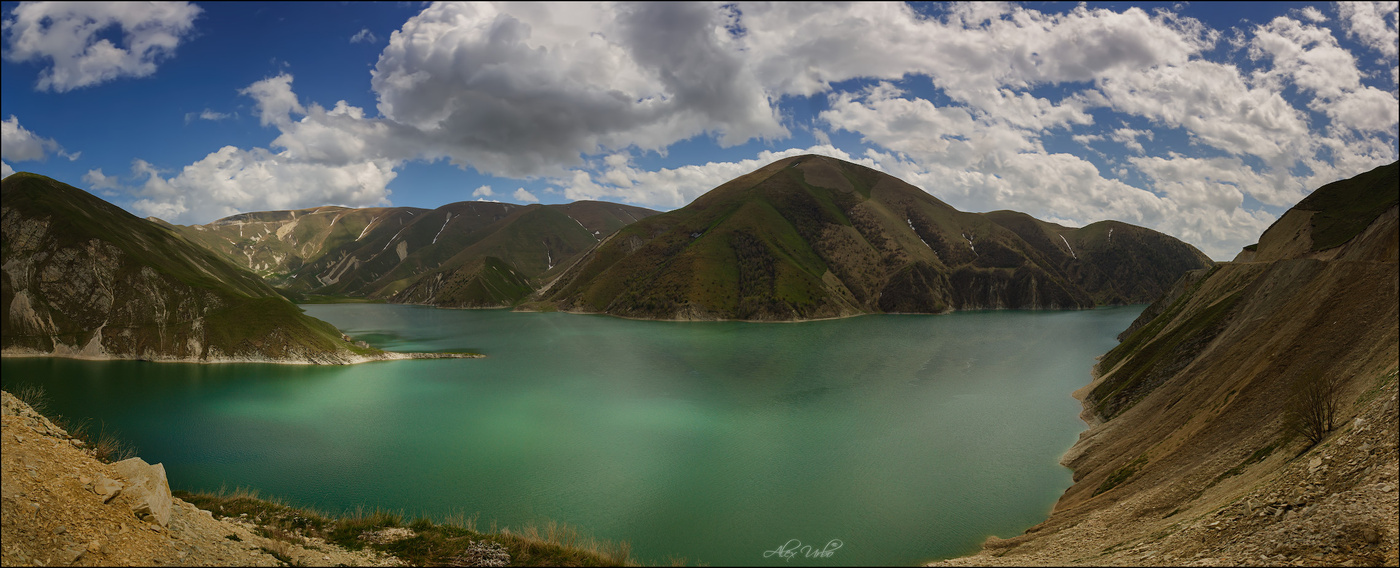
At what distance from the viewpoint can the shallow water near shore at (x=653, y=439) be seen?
20969 millimetres

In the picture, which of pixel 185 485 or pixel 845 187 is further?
pixel 845 187

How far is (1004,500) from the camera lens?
909 inches

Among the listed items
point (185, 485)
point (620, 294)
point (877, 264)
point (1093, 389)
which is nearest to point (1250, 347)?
point (1093, 389)

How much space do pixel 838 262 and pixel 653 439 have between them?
132343 mm

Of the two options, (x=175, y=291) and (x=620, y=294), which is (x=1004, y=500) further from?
(x=620, y=294)

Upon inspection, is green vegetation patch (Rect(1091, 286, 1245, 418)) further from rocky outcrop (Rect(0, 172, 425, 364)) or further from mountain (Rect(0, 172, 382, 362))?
mountain (Rect(0, 172, 382, 362))

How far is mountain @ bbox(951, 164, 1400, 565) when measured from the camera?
11.0 metres

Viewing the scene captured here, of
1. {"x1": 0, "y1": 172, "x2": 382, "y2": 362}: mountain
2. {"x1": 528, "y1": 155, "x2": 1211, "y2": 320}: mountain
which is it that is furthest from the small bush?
{"x1": 528, "y1": 155, "x2": 1211, "y2": 320}: mountain

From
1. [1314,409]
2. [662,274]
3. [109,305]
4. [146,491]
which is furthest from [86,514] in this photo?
[662,274]

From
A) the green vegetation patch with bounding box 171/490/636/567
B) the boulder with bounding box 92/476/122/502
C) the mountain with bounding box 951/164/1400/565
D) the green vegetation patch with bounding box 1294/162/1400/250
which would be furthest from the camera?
the green vegetation patch with bounding box 1294/162/1400/250

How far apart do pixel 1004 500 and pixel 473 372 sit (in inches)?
1990

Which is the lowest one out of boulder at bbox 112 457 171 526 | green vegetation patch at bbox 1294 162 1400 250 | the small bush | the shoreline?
the shoreline

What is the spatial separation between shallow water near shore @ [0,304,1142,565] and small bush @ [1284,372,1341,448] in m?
9.31

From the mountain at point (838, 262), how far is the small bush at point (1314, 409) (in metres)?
104
